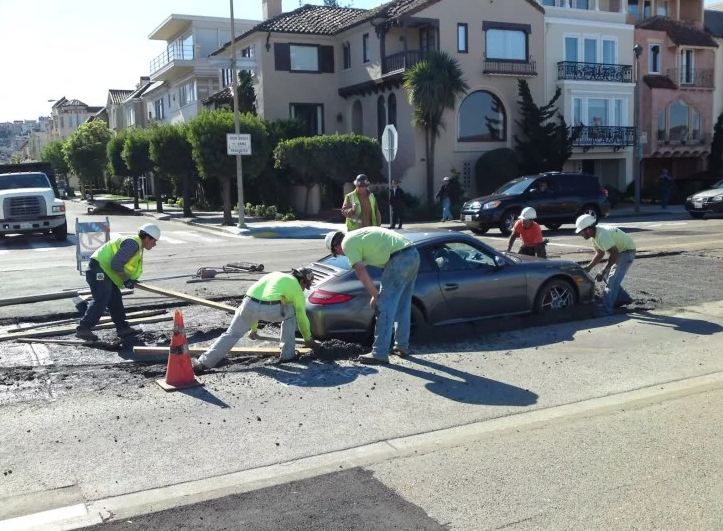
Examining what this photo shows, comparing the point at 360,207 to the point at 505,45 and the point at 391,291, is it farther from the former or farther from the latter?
the point at 505,45

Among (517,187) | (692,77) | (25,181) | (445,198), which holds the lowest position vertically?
(445,198)

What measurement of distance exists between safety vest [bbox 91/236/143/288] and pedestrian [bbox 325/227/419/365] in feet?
8.66

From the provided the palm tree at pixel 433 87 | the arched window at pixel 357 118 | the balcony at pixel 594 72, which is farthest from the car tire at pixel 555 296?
the balcony at pixel 594 72

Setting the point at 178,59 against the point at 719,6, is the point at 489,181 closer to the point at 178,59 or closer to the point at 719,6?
the point at 178,59

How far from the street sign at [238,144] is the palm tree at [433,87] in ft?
25.5

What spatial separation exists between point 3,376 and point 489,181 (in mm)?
26866

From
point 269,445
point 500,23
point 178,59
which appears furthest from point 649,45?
point 269,445

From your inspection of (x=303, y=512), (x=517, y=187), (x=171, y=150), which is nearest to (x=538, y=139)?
(x=517, y=187)

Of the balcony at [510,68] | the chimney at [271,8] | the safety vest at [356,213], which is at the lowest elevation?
the safety vest at [356,213]

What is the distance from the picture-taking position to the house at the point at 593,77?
35.5 meters

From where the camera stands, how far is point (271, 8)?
42.5 meters

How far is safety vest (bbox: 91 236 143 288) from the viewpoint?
29.3ft

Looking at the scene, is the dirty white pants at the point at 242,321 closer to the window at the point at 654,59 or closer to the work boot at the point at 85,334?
the work boot at the point at 85,334

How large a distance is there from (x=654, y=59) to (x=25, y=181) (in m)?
31.8
